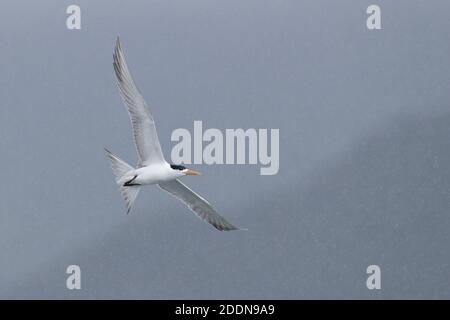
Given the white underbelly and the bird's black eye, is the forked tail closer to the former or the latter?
the white underbelly

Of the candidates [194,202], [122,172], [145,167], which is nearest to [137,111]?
[145,167]

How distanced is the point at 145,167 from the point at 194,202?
1.81 feet

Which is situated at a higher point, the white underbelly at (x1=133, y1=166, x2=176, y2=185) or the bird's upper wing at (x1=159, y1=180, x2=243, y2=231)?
the white underbelly at (x1=133, y1=166, x2=176, y2=185)

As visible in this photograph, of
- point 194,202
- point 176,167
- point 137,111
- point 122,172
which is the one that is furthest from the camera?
point 194,202

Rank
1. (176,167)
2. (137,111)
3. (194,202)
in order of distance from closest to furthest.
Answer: (137,111) → (176,167) → (194,202)

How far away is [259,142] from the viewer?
770 centimetres

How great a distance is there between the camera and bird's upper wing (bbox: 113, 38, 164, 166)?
677cm

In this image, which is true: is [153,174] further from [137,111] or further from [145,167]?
[137,111]

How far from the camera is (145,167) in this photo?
23.0 ft

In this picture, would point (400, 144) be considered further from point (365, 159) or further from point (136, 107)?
point (136, 107)

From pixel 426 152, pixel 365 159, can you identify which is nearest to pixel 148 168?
pixel 365 159

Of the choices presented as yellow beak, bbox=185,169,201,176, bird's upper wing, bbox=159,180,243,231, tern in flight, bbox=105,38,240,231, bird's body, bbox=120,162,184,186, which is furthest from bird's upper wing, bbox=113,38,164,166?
bird's upper wing, bbox=159,180,243,231

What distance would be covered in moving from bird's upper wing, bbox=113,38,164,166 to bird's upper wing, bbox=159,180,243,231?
0.41 m

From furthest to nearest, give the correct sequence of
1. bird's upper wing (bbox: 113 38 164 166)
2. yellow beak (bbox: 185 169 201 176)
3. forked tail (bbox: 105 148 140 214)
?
forked tail (bbox: 105 148 140 214)
yellow beak (bbox: 185 169 201 176)
bird's upper wing (bbox: 113 38 164 166)
